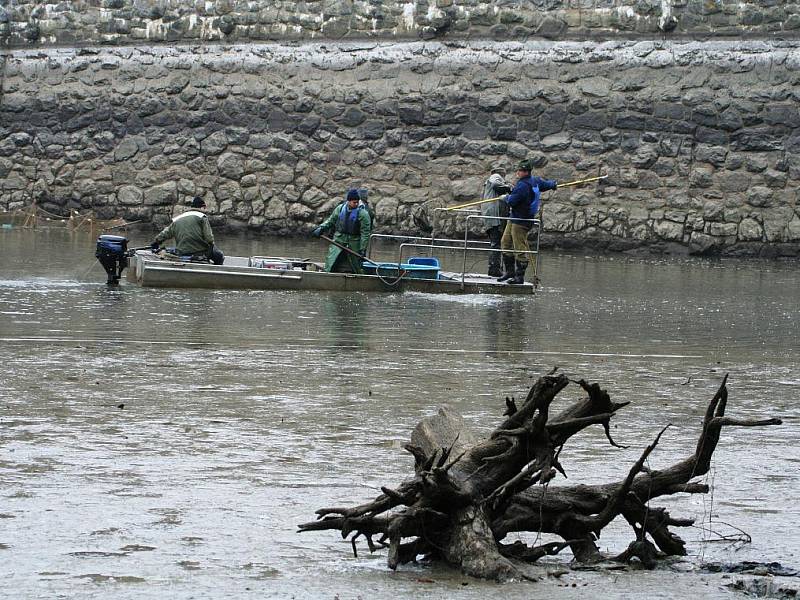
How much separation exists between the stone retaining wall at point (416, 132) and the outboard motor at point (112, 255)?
24.5ft

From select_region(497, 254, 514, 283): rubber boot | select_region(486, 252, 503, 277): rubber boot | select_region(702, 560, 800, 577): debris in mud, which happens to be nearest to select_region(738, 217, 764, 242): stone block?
select_region(486, 252, 503, 277): rubber boot

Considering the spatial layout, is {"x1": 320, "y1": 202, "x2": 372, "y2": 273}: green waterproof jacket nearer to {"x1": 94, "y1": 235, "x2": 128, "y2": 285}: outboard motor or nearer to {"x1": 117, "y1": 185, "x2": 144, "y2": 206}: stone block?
{"x1": 94, "y1": 235, "x2": 128, "y2": 285}: outboard motor

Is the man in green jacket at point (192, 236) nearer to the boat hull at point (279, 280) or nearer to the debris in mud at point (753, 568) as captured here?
the boat hull at point (279, 280)

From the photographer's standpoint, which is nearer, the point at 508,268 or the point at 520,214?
the point at 508,268

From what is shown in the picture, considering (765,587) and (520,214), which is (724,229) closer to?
(520,214)

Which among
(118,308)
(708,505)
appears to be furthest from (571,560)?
(118,308)

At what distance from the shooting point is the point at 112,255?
15.5 meters

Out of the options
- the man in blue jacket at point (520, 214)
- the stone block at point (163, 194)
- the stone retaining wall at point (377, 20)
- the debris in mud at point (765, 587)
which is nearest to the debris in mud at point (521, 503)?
the debris in mud at point (765, 587)

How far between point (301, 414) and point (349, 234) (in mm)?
8193

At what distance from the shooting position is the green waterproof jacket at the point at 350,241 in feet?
53.5

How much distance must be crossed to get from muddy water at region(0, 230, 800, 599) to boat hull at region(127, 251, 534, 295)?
38cm

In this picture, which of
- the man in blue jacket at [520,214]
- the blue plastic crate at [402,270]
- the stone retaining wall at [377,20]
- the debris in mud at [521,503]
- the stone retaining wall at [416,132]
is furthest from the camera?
the stone retaining wall at [377,20]

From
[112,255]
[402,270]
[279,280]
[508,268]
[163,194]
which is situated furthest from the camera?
[163,194]

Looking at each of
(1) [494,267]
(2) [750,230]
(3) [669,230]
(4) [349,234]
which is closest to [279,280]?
(4) [349,234]
